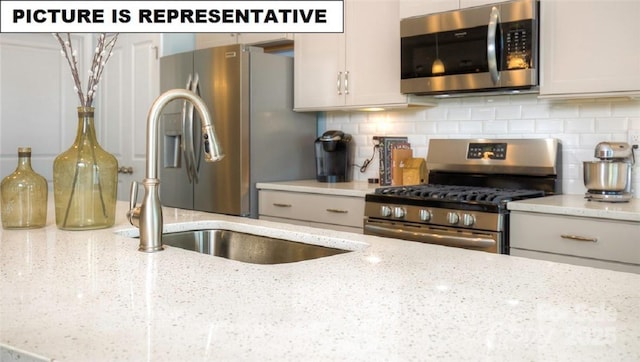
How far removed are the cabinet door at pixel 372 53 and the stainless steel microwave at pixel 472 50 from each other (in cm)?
13

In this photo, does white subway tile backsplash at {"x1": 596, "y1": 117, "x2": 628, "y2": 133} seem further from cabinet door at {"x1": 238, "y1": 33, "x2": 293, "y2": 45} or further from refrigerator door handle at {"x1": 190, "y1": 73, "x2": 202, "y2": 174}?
refrigerator door handle at {"x1": 190, "y1": 73, "x2": 202, "y2": 174}

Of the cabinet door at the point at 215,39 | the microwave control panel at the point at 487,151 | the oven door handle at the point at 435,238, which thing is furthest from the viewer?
the cabinet door at the point at 215,39

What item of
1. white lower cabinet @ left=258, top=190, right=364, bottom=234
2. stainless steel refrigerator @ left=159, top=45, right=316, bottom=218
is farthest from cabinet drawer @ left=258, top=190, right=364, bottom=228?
stainless steel refrigerator @ left=159, top=45, right=316, bottom=218

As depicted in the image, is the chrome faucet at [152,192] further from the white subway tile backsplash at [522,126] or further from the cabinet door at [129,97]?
the cabinet door at [129,97]

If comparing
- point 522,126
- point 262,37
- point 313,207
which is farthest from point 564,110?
point 262,37

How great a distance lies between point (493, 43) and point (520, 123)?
57cm

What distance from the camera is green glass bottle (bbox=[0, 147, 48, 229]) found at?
192 centimetres

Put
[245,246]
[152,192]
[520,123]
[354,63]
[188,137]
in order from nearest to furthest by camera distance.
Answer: [152,192] → [245,246] → [520,123] → [354,63] → [188,137]

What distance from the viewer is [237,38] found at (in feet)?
14.8

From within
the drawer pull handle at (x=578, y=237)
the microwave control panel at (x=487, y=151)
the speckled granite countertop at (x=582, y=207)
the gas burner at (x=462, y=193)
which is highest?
the microwave control panel at (x=487, y=151)

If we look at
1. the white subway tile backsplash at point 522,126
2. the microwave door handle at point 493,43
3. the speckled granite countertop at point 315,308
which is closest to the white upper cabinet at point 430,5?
the microwave door handle at point 493,43

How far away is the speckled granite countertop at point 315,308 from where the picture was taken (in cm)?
89

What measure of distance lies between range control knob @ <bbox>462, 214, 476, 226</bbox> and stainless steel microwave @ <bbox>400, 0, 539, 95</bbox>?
67cm

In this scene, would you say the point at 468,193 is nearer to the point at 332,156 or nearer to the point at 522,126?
the point at 522,126
